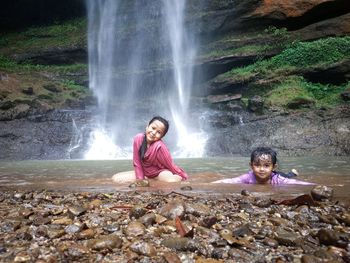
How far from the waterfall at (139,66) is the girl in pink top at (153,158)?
33.1 feet

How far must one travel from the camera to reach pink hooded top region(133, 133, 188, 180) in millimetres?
5285

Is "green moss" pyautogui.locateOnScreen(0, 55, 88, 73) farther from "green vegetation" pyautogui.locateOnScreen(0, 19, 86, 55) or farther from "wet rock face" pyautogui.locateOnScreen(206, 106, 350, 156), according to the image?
"wet rock face" pyautogui.locateOnScreen(206, 106, 350, 156)

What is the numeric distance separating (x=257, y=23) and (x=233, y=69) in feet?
11.4

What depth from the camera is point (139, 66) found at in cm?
2167

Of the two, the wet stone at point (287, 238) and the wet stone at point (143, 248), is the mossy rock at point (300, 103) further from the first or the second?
the wet stone at point (143, 248)

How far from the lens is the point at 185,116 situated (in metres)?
17.3

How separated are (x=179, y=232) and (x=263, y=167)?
275cm

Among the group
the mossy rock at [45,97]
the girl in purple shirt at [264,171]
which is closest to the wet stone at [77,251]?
the girl in purple shirt at [264,171]

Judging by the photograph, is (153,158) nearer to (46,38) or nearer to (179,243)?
(179,243)

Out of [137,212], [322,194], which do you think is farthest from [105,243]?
[322,194]

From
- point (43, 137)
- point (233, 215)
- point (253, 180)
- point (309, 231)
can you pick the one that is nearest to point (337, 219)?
point (309, 231)

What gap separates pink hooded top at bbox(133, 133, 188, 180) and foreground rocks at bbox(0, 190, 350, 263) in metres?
2.30

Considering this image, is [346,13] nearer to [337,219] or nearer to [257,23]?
[257,23]

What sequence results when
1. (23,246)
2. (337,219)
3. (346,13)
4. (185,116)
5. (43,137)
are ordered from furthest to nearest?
(346,13) < (185,116) < (43,137) < (337,219) < (23,246)
